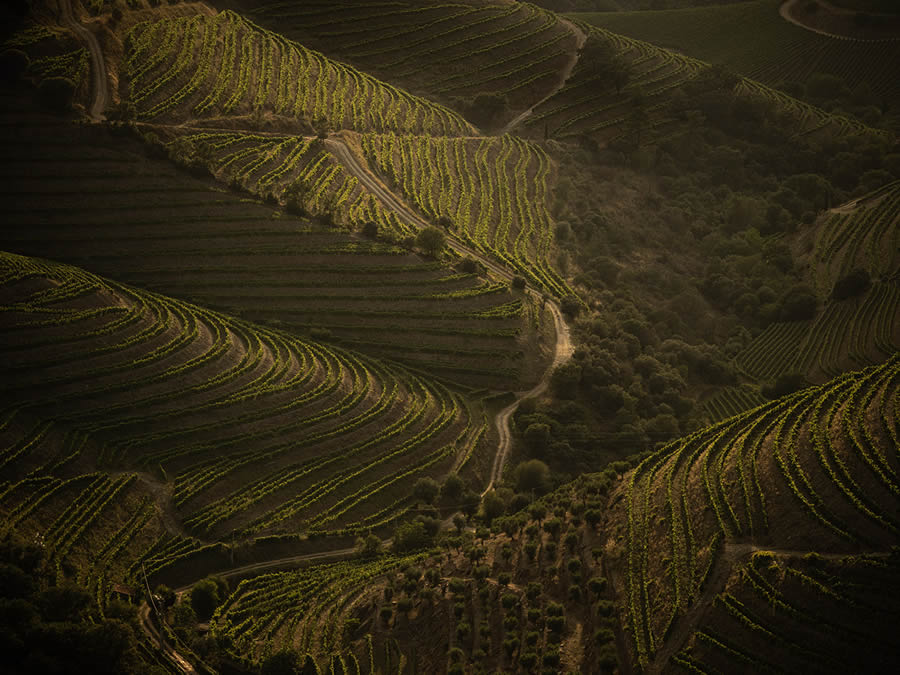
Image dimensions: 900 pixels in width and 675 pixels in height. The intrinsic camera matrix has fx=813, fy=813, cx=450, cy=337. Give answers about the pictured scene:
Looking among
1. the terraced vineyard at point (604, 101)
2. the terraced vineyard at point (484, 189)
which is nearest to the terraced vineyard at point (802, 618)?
the terraced vineyard at point (484, 189)

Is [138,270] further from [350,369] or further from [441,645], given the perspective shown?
[441,645]

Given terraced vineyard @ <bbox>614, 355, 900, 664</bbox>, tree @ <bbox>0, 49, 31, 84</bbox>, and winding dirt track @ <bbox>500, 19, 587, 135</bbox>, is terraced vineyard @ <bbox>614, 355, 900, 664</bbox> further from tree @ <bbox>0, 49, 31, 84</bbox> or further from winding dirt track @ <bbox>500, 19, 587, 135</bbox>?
tree @ <bbox>0, 49, 31, 84</bbox>

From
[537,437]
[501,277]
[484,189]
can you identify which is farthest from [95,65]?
[537,437]

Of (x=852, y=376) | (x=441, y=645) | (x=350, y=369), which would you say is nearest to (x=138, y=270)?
(x=350, y=369)

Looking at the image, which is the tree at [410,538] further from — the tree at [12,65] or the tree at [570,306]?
the tree at [12,65]

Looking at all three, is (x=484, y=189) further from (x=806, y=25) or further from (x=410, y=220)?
(x=806, y=25)
